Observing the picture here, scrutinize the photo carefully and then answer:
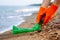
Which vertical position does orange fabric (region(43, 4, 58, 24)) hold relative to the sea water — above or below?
above

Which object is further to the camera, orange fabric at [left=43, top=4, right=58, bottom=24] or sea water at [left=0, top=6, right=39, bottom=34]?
sea water at [left=0, top=6, right=39, bottom=34]

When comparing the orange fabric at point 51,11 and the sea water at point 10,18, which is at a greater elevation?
the orange fabric at point 51,11

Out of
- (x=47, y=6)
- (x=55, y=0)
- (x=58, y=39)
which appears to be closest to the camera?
(x=55, y=0)

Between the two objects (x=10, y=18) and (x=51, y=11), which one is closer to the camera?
(x=51, y=11)

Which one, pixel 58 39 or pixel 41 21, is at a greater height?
pixel 41 21

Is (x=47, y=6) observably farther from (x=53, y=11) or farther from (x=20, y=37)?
(x=20, y=37)

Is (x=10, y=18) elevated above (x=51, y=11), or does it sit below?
below

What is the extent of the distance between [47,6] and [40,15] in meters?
0.08

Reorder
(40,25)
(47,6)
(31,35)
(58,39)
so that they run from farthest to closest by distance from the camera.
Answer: (31,35), (58,39), (40,25), (47,6)

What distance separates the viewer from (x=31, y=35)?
6074mm

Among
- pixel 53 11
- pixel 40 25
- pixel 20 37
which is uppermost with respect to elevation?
pixel 53 11

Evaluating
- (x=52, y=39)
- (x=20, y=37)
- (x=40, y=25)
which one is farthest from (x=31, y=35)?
(x=40, y=25)

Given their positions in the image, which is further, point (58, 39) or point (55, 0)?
point (58, 39)

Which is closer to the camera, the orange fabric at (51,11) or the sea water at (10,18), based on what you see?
the orange fabric at (51,11)
